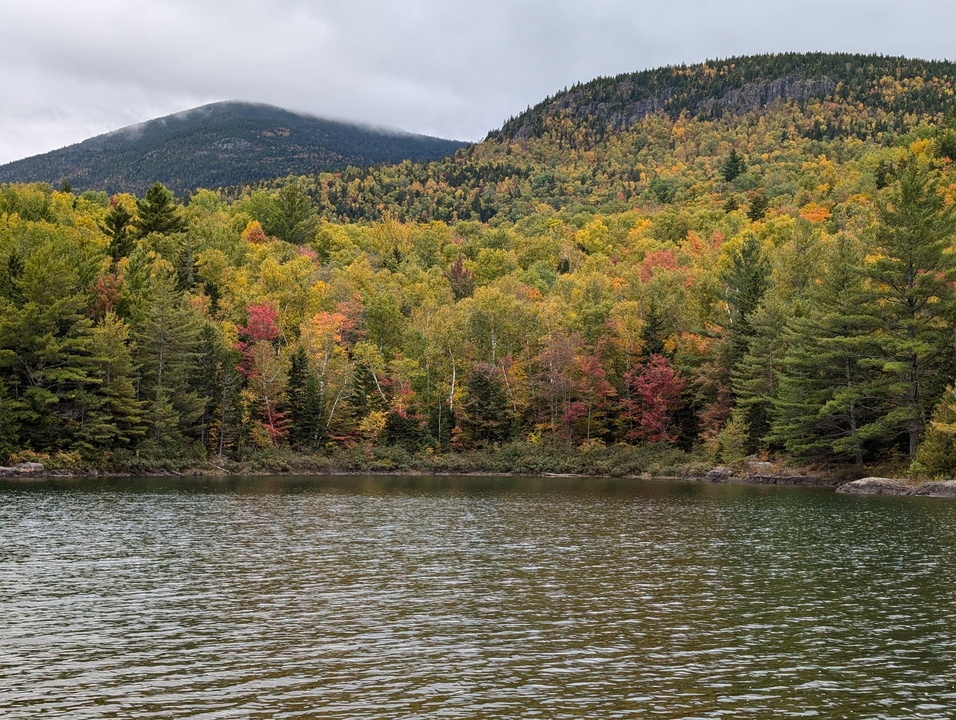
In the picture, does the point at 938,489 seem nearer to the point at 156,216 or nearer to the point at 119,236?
the point at 119,236

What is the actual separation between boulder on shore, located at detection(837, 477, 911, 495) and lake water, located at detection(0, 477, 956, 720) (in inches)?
580

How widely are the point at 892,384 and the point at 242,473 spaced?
55469mm

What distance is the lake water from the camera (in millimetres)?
16891

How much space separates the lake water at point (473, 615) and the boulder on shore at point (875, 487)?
1473 centimetres

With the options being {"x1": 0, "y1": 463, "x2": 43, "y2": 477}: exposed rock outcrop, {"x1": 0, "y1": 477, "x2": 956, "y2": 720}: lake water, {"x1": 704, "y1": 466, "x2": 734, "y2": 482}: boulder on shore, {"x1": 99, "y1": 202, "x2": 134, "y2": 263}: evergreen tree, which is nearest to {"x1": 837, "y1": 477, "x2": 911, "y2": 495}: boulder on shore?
{"x1": 704, "y1": 466, "x2": 734, "y2": 482}: boulder on shore

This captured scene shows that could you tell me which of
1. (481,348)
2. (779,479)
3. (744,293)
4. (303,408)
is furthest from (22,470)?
(744,293)

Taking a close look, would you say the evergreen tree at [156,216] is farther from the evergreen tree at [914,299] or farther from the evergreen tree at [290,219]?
the evergreen tree at [914,299]

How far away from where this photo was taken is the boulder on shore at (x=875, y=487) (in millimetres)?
60969

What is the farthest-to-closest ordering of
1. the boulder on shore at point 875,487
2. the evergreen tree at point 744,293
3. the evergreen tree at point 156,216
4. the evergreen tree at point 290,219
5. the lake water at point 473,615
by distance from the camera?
the evergreen tree at point 290,219 < the evergreen tree at point 156,216 < the evergreen tree at point 744,293 < the boulder on shore at point 875,487 < the lake water at point 473,615

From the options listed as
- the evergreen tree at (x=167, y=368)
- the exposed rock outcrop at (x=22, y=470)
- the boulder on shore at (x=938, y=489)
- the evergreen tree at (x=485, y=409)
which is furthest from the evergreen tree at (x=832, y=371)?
the exposed rock outcrop at (x=22, y=470)

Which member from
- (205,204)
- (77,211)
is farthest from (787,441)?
(205,204)

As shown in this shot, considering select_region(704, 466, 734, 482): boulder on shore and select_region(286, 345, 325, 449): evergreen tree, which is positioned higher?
select_region(286, 345, 325, 449): evergreen tree

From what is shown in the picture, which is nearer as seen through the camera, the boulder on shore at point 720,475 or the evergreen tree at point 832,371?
the evergreen tree at point 832,371

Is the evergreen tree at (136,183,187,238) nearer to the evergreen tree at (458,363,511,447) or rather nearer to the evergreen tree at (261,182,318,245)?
the evergreen tree at (261,182,318,245)
